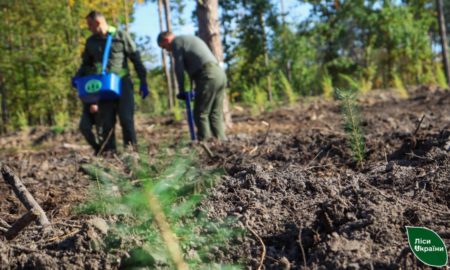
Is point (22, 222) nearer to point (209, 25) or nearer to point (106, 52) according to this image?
point (106, 52)

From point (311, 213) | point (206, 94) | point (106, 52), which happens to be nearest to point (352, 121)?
point (311, 213)

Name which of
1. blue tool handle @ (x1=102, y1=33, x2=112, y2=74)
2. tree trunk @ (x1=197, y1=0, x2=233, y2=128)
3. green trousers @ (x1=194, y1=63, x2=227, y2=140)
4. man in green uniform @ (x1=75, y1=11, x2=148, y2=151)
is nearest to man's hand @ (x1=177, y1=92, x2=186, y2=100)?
green trousers @ (x1=194, y1=63, x2=227, y2=140)

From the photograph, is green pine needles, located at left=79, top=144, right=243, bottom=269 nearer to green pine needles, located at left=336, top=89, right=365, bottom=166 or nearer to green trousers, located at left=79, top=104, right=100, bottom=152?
green pine needles, located at left=336, top=89, right=365, bottom=166

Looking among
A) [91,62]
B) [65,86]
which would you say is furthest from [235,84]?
[91,62]

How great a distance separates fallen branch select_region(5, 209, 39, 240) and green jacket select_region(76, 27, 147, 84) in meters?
3.93

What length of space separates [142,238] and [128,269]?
102 mm

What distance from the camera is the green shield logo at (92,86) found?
17.4 ft

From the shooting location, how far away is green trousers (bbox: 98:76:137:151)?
5.56 metres

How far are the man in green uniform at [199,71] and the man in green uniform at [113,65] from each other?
414mm

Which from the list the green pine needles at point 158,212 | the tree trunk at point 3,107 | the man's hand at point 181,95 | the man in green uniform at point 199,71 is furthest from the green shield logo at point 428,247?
the tree trunk at point 3,107

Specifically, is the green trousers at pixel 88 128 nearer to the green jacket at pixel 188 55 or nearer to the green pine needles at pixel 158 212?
the green jacket at pixel 188 55

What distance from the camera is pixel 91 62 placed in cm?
579

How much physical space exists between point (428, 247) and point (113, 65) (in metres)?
4.73

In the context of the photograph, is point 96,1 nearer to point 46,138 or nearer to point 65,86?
point 65,86
